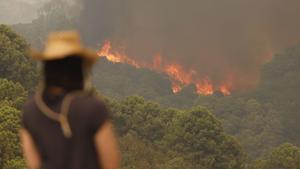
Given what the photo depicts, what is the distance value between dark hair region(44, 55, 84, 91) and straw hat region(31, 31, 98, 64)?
3.0 inches

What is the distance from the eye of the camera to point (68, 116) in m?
4.59

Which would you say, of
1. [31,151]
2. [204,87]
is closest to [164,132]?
[31,151]

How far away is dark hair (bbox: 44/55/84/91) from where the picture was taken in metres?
4.76

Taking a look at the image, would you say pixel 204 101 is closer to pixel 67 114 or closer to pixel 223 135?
pixel 223 135

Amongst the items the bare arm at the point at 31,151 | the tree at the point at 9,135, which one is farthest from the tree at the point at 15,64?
the bare arm at the point at 31,151

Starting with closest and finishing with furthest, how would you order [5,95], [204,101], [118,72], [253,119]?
[5,95] → [253,119] → [204,101] → [118,72]

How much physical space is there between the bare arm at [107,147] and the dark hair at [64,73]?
0.42 metres

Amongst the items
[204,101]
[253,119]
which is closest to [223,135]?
[253,119]

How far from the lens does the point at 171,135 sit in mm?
65062

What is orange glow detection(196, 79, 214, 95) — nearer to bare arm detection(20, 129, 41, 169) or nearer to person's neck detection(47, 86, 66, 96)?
bare arm detection(20, 129, 41, 169)

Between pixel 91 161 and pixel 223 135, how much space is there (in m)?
61.7

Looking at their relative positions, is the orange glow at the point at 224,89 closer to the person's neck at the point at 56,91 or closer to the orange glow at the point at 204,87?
the orange glow at the point at 204,87

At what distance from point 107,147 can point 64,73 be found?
0.69 metres

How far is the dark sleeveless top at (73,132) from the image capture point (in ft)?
15.0
